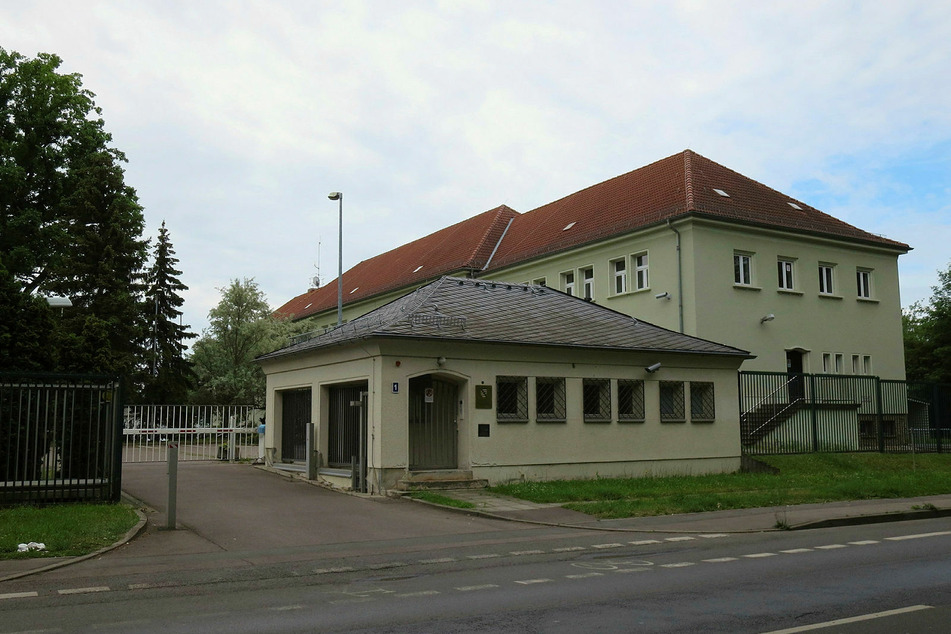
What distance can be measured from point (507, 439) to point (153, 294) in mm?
39163

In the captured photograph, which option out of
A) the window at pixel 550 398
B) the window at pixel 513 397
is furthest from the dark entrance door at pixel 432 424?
the window at pixel 550 398

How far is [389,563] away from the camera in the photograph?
35.8 ft

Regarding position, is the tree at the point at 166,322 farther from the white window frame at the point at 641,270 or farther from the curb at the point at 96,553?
the curb at the point at 96,553

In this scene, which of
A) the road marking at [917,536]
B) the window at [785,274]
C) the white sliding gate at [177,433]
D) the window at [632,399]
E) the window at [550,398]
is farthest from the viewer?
the window at [785,274]

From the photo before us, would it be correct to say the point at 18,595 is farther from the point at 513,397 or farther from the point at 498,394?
the point at 513,397

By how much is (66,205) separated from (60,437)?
24.5 meters

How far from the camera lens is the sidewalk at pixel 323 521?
11484 mm

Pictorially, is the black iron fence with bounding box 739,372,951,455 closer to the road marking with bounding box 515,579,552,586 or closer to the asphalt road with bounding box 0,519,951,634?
the asphalt road with bounding box 0,519,951,634

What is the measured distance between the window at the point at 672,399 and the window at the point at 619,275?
12.3 meters

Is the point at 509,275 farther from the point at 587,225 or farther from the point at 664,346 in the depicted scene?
the point at 664,346

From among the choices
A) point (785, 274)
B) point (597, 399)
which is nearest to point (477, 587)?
point (597, 399)

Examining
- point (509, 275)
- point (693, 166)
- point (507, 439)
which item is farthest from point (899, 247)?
point (507, 439)

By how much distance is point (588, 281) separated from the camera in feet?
123

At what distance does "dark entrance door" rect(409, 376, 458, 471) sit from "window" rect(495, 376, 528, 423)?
1.10 metres
